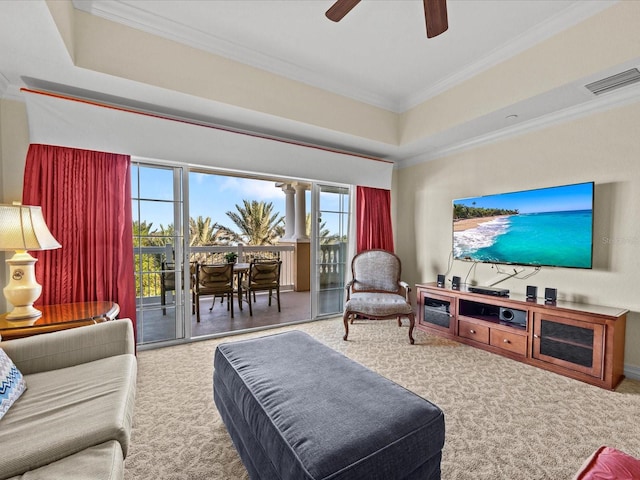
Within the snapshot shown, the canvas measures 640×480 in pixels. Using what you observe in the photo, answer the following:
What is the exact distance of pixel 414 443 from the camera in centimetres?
118

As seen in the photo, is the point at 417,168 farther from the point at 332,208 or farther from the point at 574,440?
the point at 574,440

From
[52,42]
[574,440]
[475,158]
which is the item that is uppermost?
[52,42]

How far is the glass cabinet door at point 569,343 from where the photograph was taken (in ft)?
7.98

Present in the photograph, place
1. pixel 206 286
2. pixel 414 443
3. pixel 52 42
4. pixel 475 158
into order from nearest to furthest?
pixel 414 443 < pixel 52 42 < pixel 475 158 < pixel 206 286

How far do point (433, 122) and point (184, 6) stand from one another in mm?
2694

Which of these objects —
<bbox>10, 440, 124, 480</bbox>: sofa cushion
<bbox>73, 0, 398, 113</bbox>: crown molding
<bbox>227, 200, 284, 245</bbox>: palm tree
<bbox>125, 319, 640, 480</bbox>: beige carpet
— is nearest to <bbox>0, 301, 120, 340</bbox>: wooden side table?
<bbox>125, 319, 640, 480</bbox>: beige carpet

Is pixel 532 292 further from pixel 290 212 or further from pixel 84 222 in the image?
pixel 290 212

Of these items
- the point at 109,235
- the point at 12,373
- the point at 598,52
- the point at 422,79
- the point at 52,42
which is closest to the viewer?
the point at 12,373

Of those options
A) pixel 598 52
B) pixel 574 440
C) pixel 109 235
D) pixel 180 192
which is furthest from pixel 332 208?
pixel 574 440

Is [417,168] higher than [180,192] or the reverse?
higher

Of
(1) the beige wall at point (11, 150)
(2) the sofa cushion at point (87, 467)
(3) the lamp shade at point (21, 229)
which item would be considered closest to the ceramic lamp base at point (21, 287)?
(3) the lamp shade at point (21, 229)

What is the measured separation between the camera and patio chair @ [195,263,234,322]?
425cm

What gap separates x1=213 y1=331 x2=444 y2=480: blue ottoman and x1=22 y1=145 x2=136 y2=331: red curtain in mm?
1861

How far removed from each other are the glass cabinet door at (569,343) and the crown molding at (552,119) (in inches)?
76.8
